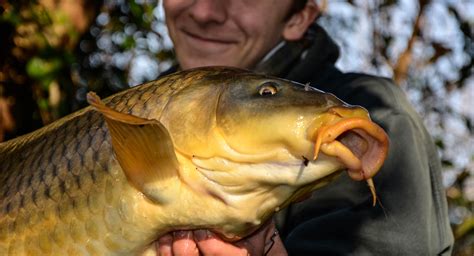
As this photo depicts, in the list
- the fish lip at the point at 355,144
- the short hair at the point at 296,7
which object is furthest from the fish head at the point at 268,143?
the short hair at the point at 296,7

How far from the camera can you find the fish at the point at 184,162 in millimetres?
1545

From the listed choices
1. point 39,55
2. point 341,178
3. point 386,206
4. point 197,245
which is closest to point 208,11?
point 341,178

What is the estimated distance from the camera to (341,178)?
7.83ft

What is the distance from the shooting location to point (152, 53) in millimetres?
5578

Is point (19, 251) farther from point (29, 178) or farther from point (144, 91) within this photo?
point (144, 91)

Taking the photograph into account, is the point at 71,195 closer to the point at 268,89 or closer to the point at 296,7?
the point at 268,89

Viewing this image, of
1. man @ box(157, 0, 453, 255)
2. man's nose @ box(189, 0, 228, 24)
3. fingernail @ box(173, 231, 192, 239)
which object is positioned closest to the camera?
fingernail @ box(173, 231, 192, 239)

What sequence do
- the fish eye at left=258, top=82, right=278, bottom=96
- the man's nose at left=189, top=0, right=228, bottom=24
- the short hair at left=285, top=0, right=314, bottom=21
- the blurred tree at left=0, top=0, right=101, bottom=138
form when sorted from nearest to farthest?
the fish eye at left=258, top=82, right=278, bottom=96 < the man's nose at left=189, top=0, right=228, bottom=24 < the short hair at left=285, top=0, right=314, bottom=21 < the blurred tree at left=0, top=0, right=101, bottom=138

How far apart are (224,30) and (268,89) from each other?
1.37 m

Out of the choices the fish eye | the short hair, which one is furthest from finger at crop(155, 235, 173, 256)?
the short hair

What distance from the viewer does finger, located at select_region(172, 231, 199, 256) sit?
1750 millimetres

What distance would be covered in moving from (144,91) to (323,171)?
1.28 ft

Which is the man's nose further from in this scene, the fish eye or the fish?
the fish eye

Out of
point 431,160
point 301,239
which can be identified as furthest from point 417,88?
point 301,239
